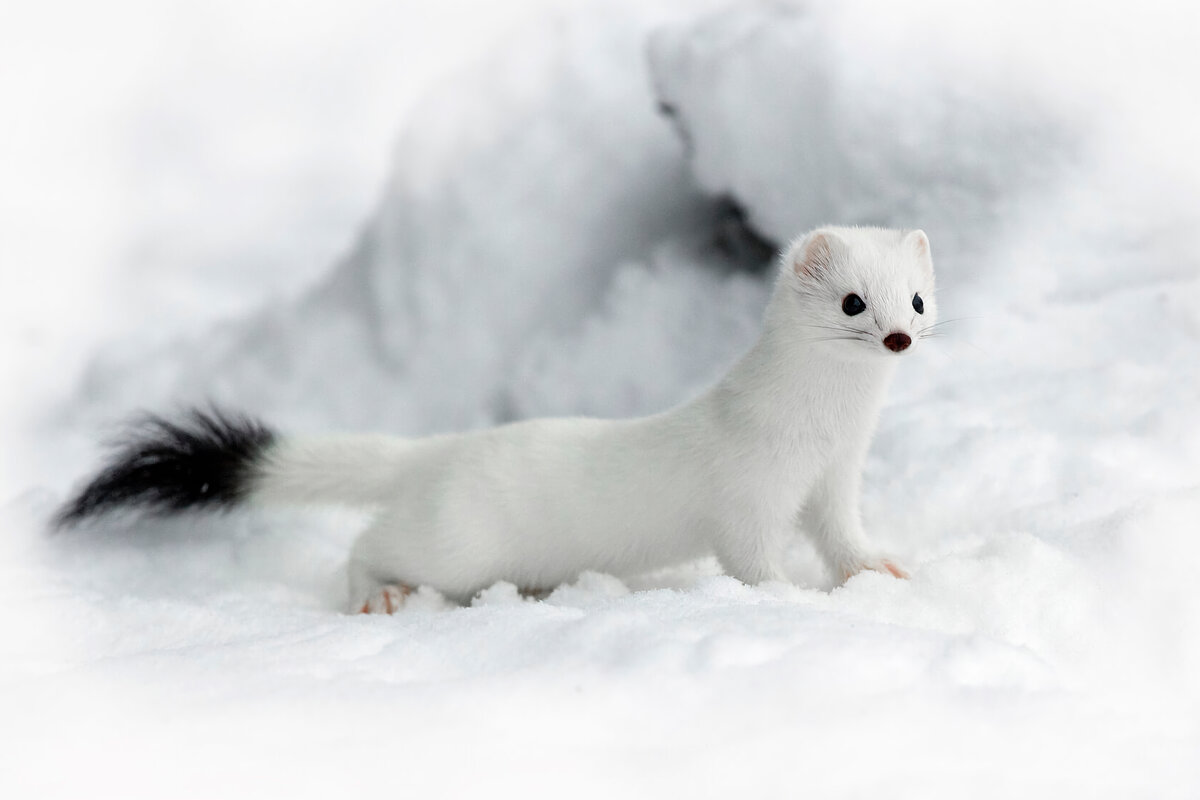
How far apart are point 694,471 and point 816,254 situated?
26 cm

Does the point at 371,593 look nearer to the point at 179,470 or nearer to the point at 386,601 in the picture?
the point at 386,601

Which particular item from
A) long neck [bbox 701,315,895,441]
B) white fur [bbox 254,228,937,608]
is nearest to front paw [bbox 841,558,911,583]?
white fur [bbox 254,228,937,608]

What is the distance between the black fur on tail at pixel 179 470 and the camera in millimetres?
1370

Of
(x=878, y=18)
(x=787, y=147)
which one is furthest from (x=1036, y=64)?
(x=787, y=147)

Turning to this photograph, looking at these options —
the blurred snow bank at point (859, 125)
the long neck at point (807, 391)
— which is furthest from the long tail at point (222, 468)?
the blurred snow bank at point (859, 125)

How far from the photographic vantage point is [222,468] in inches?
53.8

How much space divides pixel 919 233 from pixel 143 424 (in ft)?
3.32

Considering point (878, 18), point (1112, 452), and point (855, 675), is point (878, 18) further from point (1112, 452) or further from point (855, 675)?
point (855, 675)

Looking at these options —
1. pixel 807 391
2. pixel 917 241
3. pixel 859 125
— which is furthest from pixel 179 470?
pixel 859 125

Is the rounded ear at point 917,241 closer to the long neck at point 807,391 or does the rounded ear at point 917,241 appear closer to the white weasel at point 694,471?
the white weasel at point 694,471

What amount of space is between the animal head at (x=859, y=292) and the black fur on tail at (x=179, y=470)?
709mm

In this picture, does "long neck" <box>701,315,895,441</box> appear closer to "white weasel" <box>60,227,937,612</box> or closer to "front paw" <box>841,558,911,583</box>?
"white weasel" <box>60,227,937,612</box>

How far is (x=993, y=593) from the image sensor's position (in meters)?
0.98

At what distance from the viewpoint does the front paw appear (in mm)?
1107
